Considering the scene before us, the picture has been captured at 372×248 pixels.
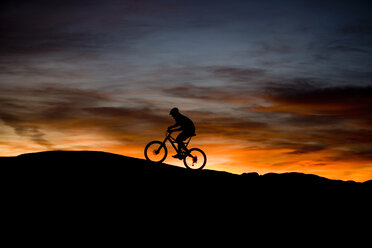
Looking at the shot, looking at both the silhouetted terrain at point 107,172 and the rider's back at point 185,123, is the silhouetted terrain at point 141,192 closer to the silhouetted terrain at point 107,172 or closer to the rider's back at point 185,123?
the silhouetted terrain at point 107,172

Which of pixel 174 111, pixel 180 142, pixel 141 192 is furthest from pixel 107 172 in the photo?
pixel 174 111

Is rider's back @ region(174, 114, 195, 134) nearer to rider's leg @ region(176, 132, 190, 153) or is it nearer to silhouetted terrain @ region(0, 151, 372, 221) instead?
rider's leg @ region(176, 132, 190, 153)

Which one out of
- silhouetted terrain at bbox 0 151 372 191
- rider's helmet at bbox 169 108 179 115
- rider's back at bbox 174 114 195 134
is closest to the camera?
silhouetted terrain at bbox 0 151 372 191

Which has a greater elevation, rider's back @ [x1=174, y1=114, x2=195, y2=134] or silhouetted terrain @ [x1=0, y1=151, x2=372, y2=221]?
rider's back @ [x1=174, y1=114, x2=195, y2=134]

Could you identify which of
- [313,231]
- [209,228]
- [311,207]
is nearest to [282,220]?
[313,231]

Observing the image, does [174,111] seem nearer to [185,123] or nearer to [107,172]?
[185,123]

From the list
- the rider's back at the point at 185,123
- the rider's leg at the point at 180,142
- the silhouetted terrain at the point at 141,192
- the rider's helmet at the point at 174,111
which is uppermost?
the rider's helmet at the point at 174,111

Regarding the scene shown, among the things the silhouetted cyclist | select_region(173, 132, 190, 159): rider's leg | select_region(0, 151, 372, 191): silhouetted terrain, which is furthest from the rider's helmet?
select_region(0, 151, 372, 191): silhouetted terrain

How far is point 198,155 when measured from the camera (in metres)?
21.0

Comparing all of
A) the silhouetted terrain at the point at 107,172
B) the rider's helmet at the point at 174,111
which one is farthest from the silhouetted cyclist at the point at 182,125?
the silhouetted terrain at the point at 107,172

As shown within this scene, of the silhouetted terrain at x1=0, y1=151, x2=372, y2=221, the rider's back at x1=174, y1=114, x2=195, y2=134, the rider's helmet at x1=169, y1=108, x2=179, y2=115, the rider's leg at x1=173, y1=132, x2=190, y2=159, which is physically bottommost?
the silhouetted terrain at x1=0, y1=151, x2=372, y2=221

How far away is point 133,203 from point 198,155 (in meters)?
5.69

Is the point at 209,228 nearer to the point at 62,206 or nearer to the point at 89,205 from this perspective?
the point at 89,205

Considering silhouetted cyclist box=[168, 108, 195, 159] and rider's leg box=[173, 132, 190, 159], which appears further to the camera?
rider's leg box=[173, 132, 190, 159]
